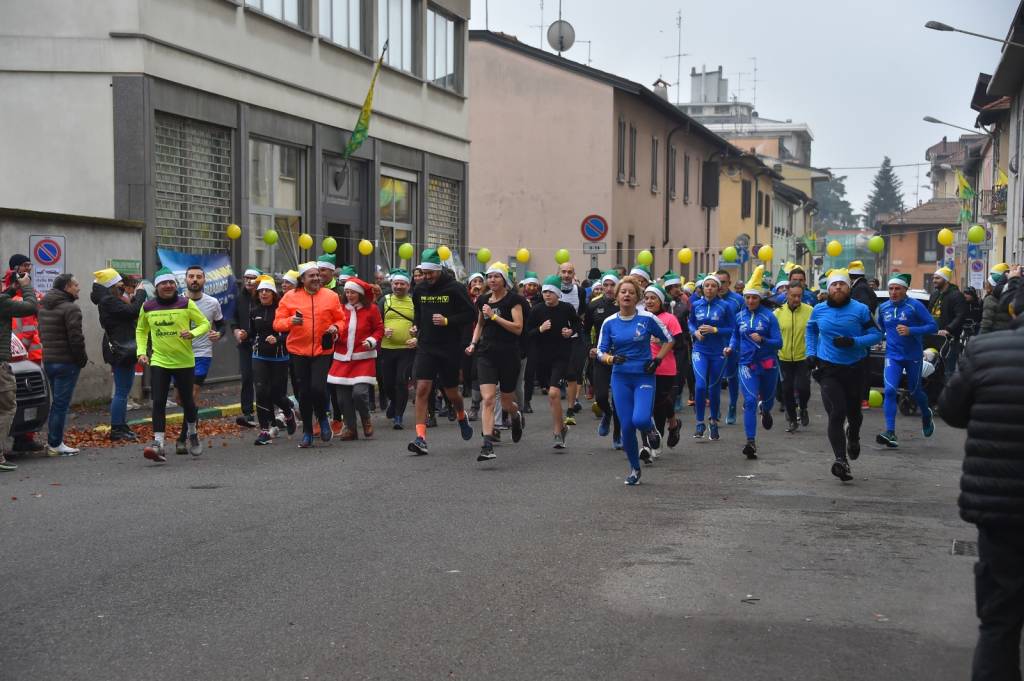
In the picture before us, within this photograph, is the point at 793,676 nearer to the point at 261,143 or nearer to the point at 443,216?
the point at 261,143

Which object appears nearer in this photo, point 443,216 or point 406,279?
point 406,279

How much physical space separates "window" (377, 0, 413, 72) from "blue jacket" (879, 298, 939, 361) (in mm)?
15528

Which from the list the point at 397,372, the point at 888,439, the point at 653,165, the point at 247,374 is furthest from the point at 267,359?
the point at 653,165

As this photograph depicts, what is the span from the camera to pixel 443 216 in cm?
3266

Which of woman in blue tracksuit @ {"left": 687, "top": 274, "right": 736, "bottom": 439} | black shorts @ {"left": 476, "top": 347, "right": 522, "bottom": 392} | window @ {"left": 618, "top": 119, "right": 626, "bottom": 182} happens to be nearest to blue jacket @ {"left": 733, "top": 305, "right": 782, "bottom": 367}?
woman in blue tracksuit @ {"left": 687, "top": 274, "right": 736, "bottom": 439}

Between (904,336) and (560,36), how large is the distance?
32.0 meters

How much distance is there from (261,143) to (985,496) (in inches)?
786

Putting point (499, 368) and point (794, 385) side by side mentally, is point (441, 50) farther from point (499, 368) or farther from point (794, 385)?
point (499, 368)

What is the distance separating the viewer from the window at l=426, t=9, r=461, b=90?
3116cm

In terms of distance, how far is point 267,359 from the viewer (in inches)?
577

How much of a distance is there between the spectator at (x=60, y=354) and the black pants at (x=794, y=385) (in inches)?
325

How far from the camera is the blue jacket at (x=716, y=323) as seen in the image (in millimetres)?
15344

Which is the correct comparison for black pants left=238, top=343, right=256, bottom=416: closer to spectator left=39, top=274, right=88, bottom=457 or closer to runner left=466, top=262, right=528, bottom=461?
spectator left=39, top=274, right=88, bottom=457

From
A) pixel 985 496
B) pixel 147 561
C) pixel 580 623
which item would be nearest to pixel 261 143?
pixel 147 561
